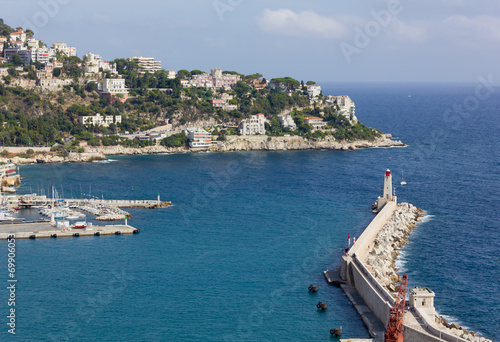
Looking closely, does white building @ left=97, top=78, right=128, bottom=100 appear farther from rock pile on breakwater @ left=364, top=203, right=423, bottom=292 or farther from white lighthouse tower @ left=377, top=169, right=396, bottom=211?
rock pile on breakwater @ left=364, top=203, right=423, bottom=292

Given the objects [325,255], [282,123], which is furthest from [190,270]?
[282,123]

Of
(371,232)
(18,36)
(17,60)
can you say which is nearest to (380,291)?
(371,232)

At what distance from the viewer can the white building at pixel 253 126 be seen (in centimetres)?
8106

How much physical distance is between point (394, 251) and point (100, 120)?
52.8 m

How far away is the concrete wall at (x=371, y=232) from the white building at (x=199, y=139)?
36578mm

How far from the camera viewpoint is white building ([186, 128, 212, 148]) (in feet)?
251

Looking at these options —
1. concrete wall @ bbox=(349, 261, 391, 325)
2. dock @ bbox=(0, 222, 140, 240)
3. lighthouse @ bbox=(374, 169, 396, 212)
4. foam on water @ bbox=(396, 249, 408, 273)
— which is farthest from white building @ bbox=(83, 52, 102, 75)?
concrete wall @ bbox=(349, 261, 391, 325)

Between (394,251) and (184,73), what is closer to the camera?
(394,251)

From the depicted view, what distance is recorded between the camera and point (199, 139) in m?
76.9

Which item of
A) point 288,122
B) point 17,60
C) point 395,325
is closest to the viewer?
point 395,325

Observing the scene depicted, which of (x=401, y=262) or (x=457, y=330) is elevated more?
(x=401, y=262)

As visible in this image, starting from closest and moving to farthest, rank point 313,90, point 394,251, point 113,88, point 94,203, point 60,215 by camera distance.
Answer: point 394,251, point 60,215, point 94,203, point 113,88, point 313,90

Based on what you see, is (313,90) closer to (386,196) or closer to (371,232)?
(386,196)

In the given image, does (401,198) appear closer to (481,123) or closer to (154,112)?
(154,112)
